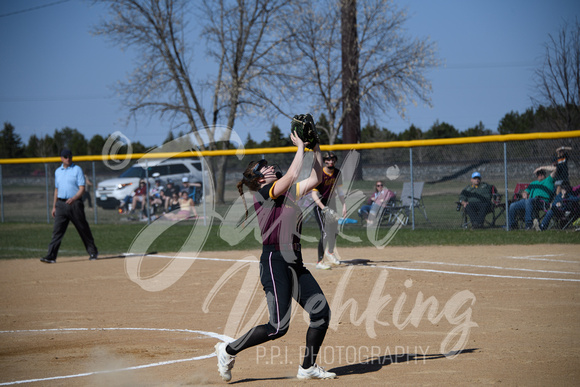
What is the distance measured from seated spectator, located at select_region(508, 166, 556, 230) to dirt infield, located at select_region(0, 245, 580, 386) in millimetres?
2867

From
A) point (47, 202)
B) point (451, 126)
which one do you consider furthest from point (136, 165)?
point (451, 126)

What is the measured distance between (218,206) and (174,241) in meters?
5.01

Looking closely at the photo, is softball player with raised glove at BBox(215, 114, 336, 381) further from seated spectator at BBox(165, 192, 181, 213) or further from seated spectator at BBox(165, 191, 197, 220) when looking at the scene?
seated spectator at BBox(165, 192, 181, 213)

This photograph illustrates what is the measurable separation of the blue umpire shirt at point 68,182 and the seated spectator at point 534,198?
10.5 metres

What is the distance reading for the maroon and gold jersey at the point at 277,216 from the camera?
5.26m

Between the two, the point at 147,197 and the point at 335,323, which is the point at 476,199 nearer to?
the point at 335,323

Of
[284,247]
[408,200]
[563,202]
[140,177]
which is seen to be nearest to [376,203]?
[408,200]

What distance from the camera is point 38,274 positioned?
40.1ft

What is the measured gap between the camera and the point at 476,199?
16719 millimetres

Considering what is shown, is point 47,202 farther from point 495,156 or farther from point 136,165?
point 495,156

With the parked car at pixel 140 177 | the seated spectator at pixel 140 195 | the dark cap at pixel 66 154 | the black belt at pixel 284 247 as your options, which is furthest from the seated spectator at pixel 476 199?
the black belt at pixel 284 247

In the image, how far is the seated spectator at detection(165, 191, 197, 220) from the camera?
21.7 metres

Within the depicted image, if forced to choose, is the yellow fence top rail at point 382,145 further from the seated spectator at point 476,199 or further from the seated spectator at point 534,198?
the seated spectator at point 476,199

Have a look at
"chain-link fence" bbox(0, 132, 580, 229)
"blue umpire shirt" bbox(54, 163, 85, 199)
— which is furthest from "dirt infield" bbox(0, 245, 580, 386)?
"chain-link fence" bbox(0, 132, 580, 229)
